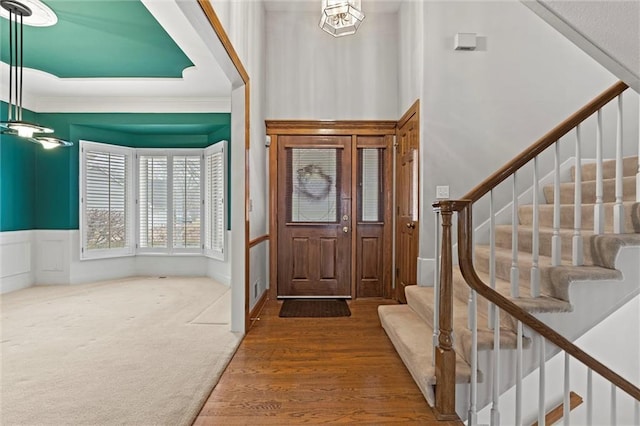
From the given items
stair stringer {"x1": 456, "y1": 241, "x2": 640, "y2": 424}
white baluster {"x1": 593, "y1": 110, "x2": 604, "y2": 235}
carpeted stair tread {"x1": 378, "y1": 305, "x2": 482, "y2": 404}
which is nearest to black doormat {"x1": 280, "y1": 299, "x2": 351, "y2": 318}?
carpeted stair tread {"x1": 378, "y1": 305, "x2": 482, "y2": 404}

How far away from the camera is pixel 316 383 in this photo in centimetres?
237

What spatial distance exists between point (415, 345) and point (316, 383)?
74 centimetres

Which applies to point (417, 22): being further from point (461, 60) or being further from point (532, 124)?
point (532, 124)

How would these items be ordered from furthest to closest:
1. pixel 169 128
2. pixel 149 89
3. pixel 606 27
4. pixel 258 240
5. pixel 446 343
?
pixel 169 128
pixel 149 89
pixel 258 240
pixel 446 343
pixel 606 27

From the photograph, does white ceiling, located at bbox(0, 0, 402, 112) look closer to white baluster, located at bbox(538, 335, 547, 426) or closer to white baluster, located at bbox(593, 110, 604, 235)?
white baluster, located at bbox(593, 110, 604, 235)

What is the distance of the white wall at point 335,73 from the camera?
462 cm

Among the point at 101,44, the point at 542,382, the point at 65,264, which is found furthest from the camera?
the point at 65,264

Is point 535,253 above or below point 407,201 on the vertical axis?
below

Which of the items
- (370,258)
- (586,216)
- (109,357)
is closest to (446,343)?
(586,216)

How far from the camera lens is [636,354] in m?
2.78

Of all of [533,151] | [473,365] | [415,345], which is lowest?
[415,345]

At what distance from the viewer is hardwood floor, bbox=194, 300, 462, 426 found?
2.01 m

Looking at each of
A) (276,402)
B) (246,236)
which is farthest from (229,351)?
(246,236)

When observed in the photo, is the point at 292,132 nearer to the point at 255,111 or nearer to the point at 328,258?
the point at 255,111
